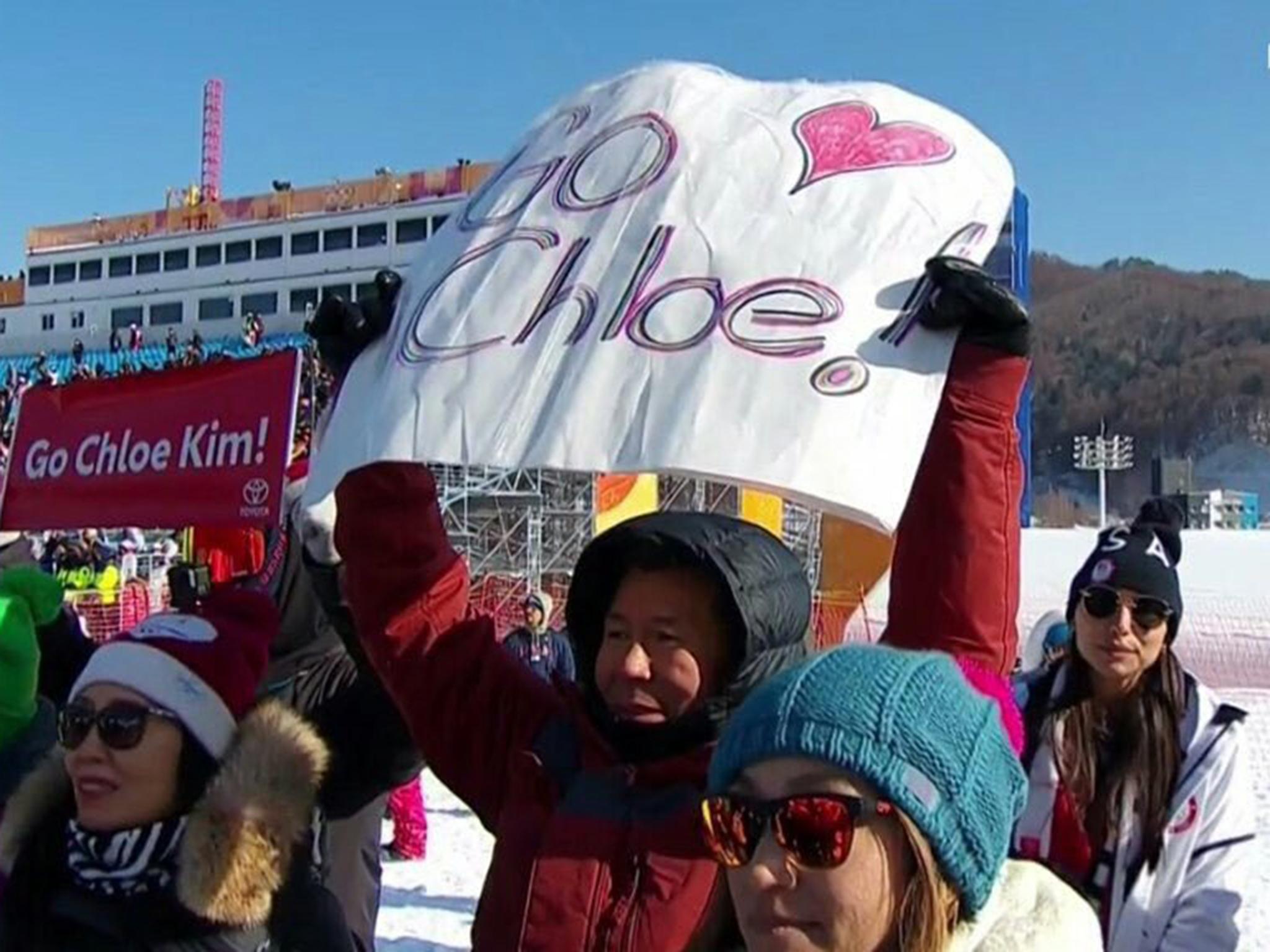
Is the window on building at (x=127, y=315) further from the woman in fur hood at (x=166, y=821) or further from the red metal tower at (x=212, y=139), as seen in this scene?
the woman in fur hood at (x=166, y=821)

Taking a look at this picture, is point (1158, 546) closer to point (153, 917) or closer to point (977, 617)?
point (977, 617)

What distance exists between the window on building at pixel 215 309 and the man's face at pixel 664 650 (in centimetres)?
4896

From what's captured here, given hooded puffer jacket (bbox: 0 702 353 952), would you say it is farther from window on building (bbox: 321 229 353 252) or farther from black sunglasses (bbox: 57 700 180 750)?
window on building (bbox: 321 229 353 252)

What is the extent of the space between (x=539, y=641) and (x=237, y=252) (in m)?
44.0

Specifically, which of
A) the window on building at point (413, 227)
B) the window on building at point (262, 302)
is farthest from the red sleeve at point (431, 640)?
the window on building at point (262, 302)

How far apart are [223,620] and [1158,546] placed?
191 centimetres

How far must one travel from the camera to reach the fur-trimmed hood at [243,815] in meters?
1.90

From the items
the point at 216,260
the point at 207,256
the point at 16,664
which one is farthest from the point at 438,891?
the point at 207,256

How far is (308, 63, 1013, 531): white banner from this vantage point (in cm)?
156

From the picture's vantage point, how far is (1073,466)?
7850 centimetres

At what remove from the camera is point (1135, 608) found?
272 centimetres

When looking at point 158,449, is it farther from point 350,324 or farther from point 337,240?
point 337,240

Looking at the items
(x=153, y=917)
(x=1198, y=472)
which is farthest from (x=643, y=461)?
(x=1198, y=472)

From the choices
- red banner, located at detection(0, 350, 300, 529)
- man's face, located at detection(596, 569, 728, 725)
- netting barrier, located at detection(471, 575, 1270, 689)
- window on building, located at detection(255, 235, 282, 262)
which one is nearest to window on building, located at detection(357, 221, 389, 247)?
window on building, located at detection(255, 235, 282, 262)
